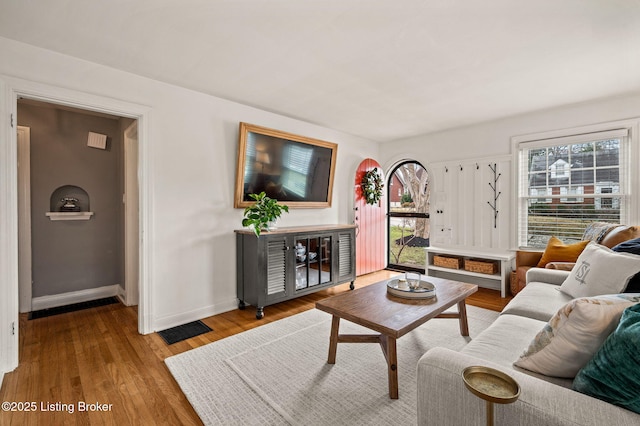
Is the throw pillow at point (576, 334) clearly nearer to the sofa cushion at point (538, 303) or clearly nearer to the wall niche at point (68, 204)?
the sofa cushion at point (538, 303)

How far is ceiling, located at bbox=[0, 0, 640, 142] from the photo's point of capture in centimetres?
179

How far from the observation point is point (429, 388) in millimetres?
1109

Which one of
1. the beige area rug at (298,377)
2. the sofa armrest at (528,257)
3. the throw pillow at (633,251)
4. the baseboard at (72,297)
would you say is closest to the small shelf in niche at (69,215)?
the baseboard at (72,297)

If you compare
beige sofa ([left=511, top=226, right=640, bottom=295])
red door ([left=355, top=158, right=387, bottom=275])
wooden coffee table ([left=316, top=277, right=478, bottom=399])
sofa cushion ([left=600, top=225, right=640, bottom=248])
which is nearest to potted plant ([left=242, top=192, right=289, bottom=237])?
wooden coffee table ([left=316, top=277, right=478, bottom=399])

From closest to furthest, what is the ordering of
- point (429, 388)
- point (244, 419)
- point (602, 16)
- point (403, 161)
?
point (429, 388)
point (244, 419)
point (602, 16)
point (403, 161)

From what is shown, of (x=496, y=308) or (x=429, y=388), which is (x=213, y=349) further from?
(x=496, y=308)

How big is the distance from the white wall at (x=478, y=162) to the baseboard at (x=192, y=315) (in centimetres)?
333

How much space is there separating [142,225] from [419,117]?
11.5ft

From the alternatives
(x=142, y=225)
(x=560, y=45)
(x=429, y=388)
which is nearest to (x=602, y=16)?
(x=560, y=45)

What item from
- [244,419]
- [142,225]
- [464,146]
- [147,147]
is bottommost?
[244,419]

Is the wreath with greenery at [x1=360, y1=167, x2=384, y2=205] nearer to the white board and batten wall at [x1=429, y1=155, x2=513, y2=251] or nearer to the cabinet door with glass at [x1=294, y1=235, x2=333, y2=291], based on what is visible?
the white board and batten wall at [x1=429, y1=155, x2=513, y2=251]

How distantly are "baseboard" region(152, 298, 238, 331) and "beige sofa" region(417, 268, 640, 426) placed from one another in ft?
8.41

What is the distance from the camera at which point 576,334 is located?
1.07 m

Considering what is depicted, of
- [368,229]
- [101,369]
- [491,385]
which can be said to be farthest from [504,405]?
[368,229]
